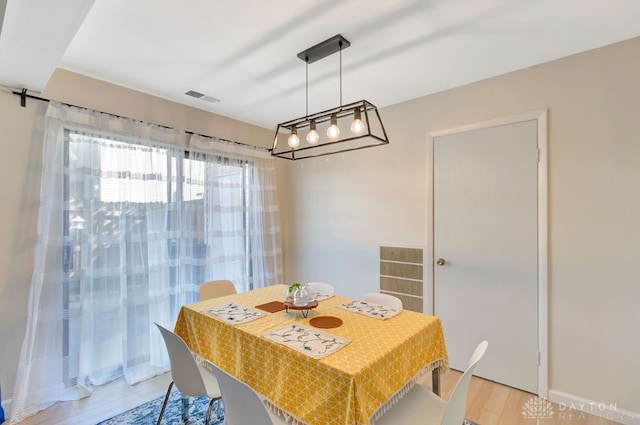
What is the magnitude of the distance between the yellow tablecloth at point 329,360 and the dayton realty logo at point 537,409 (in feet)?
3.15

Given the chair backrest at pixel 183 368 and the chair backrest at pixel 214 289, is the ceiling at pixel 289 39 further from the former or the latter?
the chair backrest at pixel 214 289

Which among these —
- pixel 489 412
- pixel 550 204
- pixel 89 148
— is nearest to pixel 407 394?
pixel 489 412

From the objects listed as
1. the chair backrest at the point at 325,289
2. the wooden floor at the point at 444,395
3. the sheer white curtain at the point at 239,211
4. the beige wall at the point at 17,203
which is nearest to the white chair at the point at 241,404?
the chair backrest at the point at 325,289

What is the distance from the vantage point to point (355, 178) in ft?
11.0

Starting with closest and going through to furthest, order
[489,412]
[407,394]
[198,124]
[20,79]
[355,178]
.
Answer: [407,394]
[20,79]
[489,412]
[198,124]
[355,178]

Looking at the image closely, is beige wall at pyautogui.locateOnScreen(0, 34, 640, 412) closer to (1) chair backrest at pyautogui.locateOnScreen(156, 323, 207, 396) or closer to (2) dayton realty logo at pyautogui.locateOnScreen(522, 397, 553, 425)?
(2) dayton realty logo at pyautogui.locateOnScreen(522, 397, 553, 425)

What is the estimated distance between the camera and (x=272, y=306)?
6.91ft

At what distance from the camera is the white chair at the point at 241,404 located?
107 cm

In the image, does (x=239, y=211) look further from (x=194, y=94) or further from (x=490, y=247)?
(x=490, y=247)

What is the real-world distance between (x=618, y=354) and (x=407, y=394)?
1.60 metres

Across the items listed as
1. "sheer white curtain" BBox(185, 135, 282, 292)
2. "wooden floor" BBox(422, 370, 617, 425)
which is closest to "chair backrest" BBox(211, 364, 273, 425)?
"wooden floor" BBox(422, 370, 617, 425)

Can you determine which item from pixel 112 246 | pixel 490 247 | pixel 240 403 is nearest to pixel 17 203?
pixel 112 246

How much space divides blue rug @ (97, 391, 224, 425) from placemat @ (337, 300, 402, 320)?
3.86 feet

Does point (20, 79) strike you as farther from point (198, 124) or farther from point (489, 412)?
point (489, 412)
